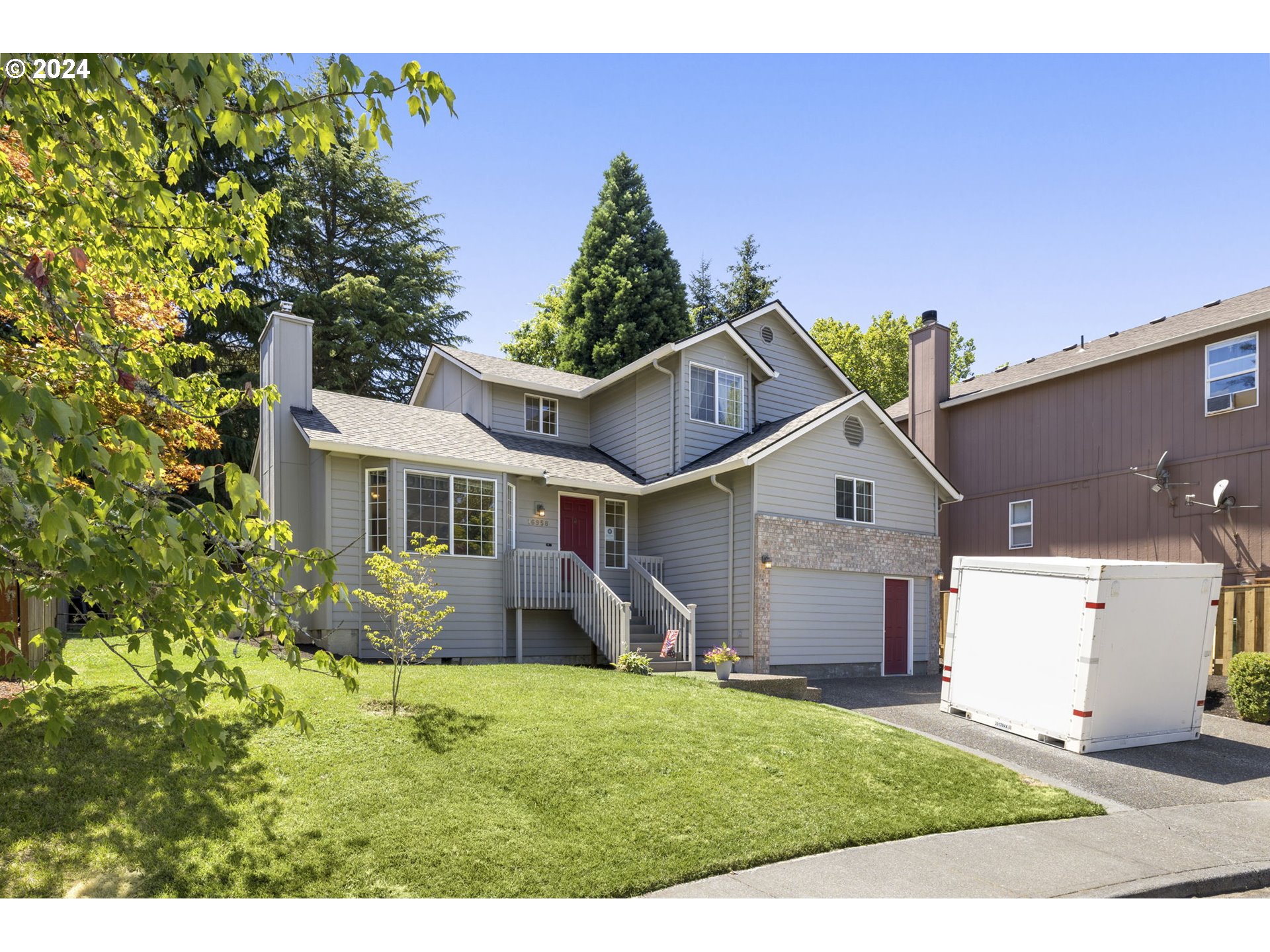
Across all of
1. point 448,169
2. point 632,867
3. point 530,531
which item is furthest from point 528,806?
point 530,531

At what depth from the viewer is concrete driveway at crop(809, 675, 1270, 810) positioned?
838 cm

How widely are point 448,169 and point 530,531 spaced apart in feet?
25.9

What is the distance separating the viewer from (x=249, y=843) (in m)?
5.56

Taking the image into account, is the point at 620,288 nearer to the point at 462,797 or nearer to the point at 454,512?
the point at 454,512

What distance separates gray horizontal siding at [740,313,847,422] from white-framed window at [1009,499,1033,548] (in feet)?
16.0

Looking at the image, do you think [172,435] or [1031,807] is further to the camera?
[172,435]

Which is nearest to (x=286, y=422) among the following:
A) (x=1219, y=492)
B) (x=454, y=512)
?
(x=454, y=512)

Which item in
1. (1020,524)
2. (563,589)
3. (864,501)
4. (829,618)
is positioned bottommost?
(829,618)

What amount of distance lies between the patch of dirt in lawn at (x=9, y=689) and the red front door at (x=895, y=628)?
1420cm

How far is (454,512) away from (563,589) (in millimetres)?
2447

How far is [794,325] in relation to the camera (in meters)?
19.9

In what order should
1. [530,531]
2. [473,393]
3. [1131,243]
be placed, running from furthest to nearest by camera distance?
[473,393] → [530,531] → [1131,243]

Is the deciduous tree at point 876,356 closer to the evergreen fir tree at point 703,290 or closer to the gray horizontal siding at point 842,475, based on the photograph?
the evergreen fir tree at point 703,290
